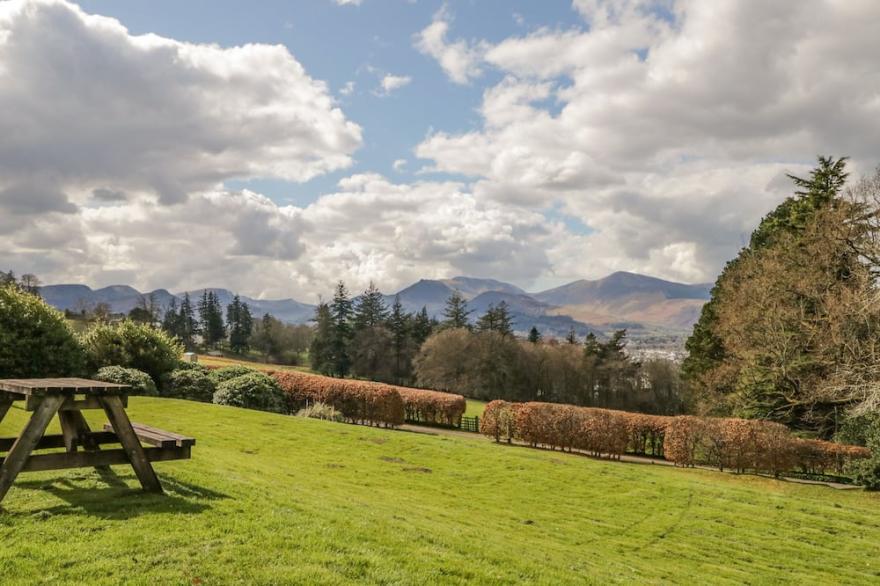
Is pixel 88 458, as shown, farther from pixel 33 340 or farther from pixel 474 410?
pixel 474 410

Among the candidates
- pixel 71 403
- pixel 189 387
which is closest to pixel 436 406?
pixel 189 387

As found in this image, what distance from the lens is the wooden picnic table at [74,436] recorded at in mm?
7012

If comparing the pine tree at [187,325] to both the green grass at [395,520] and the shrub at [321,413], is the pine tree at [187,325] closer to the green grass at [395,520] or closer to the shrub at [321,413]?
the shrub at [321,413]

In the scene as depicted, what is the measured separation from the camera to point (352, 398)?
118 feet

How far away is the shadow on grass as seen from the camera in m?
7.18

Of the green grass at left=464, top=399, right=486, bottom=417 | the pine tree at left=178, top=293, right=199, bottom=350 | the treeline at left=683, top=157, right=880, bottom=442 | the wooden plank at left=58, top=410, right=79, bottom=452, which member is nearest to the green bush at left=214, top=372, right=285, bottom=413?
the wooden plank at left=58, top=410, right=79, bottom=452

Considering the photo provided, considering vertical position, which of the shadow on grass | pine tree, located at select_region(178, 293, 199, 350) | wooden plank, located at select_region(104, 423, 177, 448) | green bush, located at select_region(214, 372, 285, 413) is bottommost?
green bush, located at select_region(214, 372, 285, 413)

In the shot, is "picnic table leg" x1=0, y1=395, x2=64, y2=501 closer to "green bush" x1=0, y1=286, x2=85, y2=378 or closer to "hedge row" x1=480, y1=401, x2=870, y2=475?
"green bush" x1=0, y1=286, x2=85, y2=378

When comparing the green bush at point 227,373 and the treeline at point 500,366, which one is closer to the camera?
the green bush at point 227,373

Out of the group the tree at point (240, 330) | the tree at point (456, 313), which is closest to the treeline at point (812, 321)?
the tree at point (456, 313)

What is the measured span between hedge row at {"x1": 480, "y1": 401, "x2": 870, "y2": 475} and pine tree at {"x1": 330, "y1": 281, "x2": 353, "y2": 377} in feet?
192

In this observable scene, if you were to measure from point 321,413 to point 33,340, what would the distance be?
15.2 metres

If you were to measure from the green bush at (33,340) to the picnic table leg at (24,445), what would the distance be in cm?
2173

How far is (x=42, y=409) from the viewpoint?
7098 millimetres
